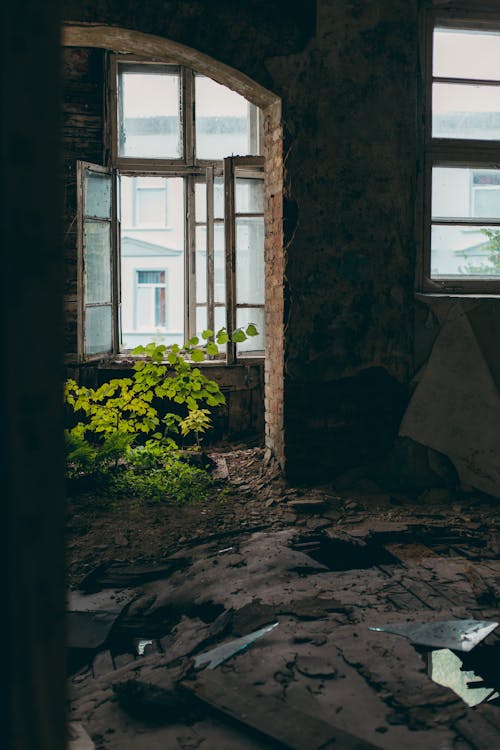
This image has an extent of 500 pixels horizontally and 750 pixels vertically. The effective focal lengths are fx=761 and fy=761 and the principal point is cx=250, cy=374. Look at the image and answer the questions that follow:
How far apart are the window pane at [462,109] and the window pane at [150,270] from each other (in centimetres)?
980

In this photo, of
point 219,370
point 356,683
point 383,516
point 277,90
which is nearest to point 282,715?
point 356,683

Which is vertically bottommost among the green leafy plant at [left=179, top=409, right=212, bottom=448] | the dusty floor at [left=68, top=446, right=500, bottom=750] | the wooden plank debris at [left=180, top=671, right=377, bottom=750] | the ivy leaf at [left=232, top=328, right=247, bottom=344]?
the dusty floor at [left=68, top=446, right=500, bottom=750]

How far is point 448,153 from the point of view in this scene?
470cm

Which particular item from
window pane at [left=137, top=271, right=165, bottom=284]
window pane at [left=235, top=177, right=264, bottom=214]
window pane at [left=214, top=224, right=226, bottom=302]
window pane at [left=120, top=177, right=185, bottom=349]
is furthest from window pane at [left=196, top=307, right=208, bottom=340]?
window pane at [left=137, top=271, right=165, bottom=284]

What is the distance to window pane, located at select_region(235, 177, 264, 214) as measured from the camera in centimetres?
631

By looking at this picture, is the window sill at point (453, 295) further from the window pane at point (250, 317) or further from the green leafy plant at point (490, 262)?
the window pane at point (250, 317)

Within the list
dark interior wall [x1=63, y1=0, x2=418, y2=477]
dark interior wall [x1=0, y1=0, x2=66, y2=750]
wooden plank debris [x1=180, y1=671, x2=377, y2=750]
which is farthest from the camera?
dark interior wall [x1=63, y1=0, x2=418, y2=477]

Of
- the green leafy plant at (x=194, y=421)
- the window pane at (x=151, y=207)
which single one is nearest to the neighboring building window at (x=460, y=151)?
the green leafy plant at (x=194, y=421)

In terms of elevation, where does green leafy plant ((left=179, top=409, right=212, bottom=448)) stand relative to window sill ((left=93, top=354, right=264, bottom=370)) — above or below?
below

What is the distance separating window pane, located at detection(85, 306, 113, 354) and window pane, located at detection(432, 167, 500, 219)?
3.01m

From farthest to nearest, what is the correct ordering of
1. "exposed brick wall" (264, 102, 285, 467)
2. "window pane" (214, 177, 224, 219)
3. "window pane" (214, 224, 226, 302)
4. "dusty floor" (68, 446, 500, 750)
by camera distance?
1. "window pane" (214, 224, 226, 302)
2. "window pane" (214, 177, 224, 219)
3. "exposed brick wall" (264, 102, 285, 467)
4. "dusty floor" (68, 446, 500, 750)

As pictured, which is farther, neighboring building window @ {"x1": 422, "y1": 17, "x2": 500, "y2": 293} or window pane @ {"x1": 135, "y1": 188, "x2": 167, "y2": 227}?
window pane @ {"x1": 135, "y1": 188, "x2": 167, "y2": 227}

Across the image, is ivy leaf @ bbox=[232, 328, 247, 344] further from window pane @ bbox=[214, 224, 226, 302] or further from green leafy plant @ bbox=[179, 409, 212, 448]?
window pane @ bbox=[214, 224, 226, 302]

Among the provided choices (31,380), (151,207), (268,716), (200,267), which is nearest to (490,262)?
(200,267)
